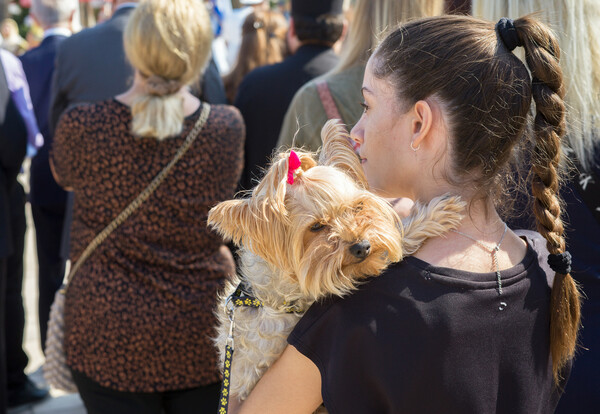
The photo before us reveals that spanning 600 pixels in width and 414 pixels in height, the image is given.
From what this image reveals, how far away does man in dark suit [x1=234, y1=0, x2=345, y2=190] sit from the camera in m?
3.68

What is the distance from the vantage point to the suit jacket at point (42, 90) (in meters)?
4.55

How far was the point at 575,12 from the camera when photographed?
6.84ft

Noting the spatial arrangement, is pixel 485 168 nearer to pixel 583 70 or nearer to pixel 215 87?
pixel 583 70

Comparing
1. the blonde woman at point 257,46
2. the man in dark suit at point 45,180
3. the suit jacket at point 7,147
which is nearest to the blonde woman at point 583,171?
the suit jacket at point 7,147

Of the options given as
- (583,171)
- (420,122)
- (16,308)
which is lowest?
(16,308)

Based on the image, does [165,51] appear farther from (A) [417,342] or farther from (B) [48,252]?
(B) [48,252]

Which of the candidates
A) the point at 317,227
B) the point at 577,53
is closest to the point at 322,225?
the point at 317,227

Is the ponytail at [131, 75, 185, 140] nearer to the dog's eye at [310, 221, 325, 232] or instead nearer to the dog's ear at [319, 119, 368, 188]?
the dog's ear at [319, 119, 368, 188]

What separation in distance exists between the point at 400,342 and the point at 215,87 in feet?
9.97


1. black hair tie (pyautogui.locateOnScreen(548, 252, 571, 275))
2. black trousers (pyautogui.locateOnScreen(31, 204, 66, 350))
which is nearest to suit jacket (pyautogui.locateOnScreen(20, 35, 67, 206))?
black trousers (pyautogui.locateOnScreen(31, 204, 66, 350))

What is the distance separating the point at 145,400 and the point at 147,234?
2.30 ft

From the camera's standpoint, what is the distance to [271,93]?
147 inches

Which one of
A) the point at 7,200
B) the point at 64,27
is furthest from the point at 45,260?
the point at 64,27

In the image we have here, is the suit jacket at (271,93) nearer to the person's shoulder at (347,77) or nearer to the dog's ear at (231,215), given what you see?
the person's shoulder at (347,77)
